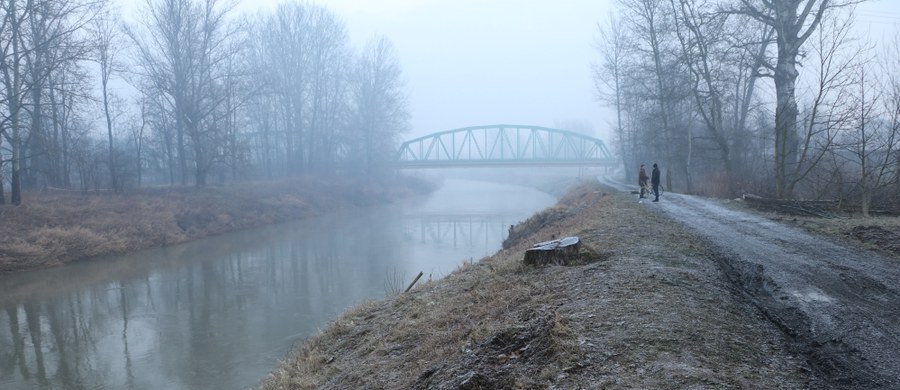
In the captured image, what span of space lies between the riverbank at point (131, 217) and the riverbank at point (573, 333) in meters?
16.2

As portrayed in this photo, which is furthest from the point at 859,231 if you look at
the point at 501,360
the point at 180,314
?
the point at 180,314

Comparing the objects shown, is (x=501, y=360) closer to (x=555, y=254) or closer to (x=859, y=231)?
(x=555, y=254)

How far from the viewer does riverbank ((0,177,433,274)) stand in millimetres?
20469

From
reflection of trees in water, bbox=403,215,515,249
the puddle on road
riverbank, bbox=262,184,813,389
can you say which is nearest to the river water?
reflection of trees in water, bbox=403,215,515,249

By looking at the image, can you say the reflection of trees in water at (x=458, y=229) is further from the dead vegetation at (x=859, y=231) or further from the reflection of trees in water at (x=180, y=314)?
the dead vegetation at (x=859, y=231)

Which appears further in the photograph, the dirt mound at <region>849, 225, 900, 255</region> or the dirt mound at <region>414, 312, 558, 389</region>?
the dirt mound at <region>849, 225, 900, 255</region>

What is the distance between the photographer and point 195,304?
15211mm

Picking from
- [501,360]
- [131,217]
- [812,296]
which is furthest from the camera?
[131,217]

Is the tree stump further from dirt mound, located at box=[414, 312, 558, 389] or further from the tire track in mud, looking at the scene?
dirt mound, located at box=[414, 312, 558, 389]

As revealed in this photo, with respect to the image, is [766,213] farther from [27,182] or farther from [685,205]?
[27,182]

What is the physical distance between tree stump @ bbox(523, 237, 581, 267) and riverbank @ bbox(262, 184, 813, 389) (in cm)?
19

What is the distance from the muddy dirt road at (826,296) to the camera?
A: 4.35 meters

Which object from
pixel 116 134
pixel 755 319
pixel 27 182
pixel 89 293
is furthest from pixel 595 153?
pixel 755 319

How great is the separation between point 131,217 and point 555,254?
2374 cm
